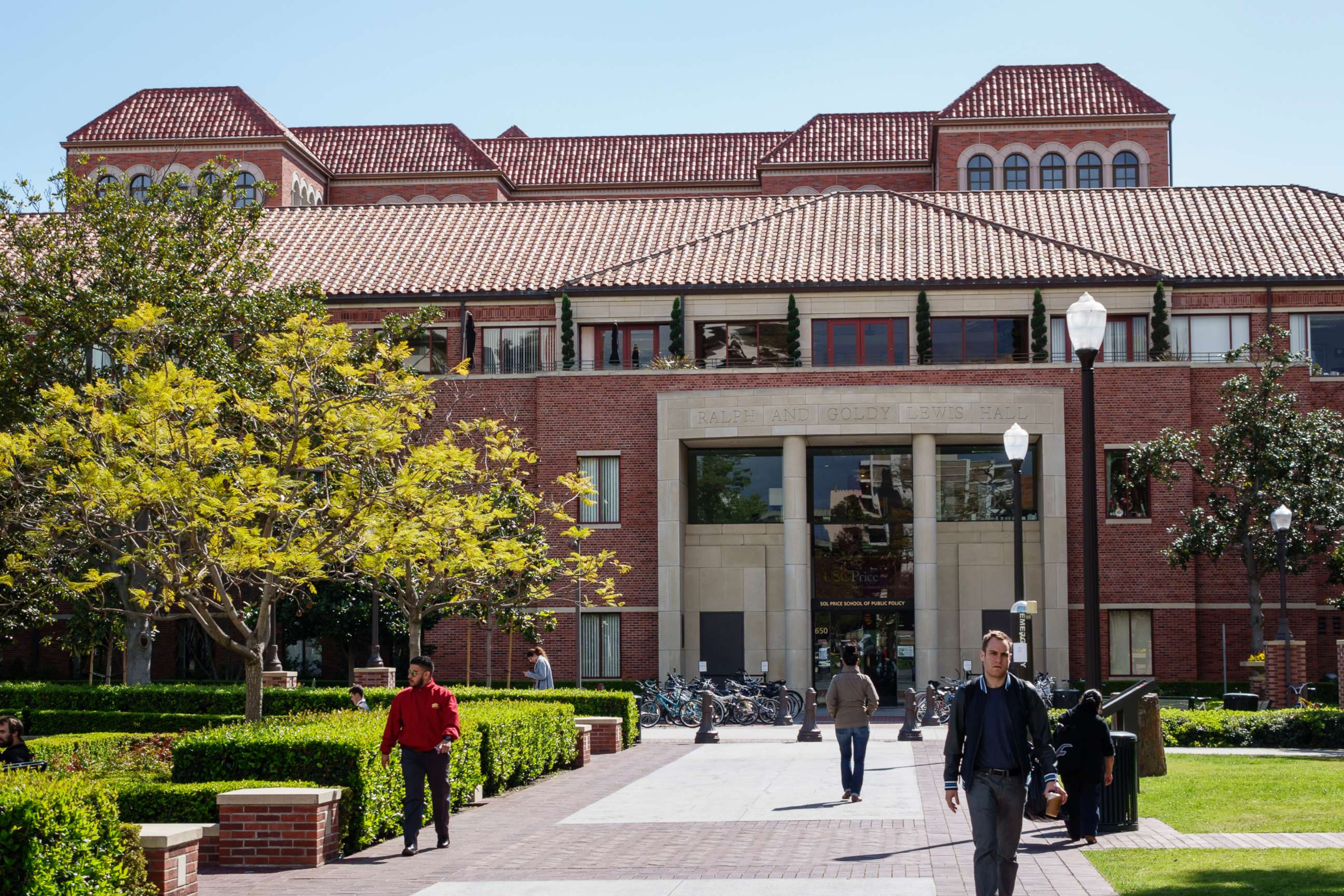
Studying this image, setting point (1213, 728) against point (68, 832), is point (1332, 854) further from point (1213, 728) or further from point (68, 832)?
point (1213, 728)

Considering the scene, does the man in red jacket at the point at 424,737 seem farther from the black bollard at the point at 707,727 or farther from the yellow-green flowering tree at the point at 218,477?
the black bollard at the point at 707,727

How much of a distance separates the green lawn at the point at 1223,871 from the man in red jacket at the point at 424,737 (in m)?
5.45

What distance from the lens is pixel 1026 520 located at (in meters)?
41.0

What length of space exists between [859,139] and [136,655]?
42.1 meters

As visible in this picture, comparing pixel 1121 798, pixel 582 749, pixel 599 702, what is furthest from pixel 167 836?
pixel 599 702

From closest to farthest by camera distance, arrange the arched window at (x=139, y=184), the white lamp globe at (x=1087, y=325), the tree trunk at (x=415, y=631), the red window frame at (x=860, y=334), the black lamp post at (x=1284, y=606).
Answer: the white lamp globe at (x=1087, y=325), the tree trunk at (x=415, y=631), the black lamp post at (x=1284, y=606), the red window frame at (x=860, y=334), the arched window at (x=139, y=184)

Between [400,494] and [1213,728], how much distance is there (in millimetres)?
13915

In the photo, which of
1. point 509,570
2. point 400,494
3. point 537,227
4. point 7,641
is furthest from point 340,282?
point 400,494

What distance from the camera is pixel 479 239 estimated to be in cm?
4750

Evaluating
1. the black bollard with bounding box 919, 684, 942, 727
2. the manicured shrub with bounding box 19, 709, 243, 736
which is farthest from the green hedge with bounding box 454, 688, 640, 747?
the black bollard with bounding box 919, 684, 942, 727

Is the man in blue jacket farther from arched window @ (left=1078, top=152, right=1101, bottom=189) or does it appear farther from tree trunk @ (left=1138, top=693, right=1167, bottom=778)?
arched window @ (left=1078, top=152, right=1101, bottom=189)

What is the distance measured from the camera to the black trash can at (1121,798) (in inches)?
546

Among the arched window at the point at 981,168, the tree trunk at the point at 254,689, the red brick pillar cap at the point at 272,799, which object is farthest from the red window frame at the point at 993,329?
the red brick pillar cap at the point at 272,799

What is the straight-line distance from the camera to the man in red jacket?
1338 centimetres
